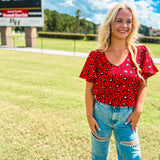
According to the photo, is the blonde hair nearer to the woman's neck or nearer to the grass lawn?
the woman's neck

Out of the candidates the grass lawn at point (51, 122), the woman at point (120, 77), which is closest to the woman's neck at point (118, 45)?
the woman at point (120, 77)

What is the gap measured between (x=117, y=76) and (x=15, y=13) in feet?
65.0

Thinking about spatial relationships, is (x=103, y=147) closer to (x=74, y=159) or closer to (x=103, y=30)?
(x=74, y=159)

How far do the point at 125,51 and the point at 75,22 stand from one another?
114807 millimetres

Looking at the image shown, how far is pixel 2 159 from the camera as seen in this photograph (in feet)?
8.07

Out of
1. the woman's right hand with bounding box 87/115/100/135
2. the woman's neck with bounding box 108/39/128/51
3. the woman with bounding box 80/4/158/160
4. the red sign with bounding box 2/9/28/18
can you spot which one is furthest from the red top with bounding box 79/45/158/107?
the red sign with bounding box 2/9/28/18

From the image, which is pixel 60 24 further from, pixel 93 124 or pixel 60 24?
pixel 93 124

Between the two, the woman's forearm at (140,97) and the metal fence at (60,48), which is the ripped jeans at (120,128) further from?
the metal fence at (60,48)

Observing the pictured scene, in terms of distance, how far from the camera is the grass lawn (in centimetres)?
262

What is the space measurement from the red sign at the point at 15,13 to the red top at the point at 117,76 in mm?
18590

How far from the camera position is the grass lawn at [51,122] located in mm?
2617

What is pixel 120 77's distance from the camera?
1521 millimetres

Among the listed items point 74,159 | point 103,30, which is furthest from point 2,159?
point 103,30

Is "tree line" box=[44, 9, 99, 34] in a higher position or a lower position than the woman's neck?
higher
